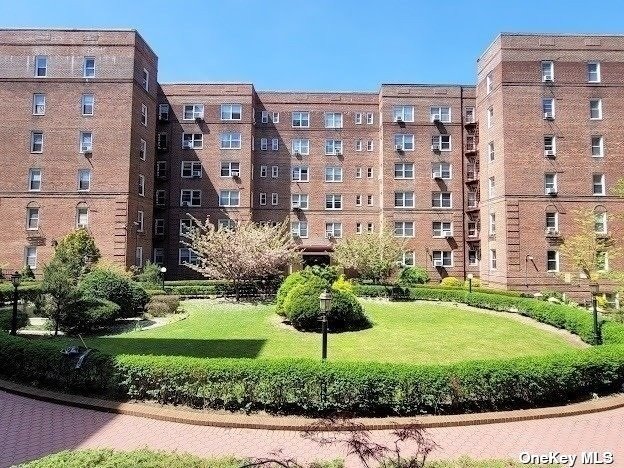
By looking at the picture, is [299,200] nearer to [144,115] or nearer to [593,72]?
[144,115]

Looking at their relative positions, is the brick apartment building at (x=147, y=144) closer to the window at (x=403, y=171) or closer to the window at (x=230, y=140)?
the window at (x=403, y=171)

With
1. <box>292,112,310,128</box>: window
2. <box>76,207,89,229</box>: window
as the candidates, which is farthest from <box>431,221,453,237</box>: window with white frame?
<box>76,207,89,229</box>: window

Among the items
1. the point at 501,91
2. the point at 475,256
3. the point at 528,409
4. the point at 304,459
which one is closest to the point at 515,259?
the point at 475,256

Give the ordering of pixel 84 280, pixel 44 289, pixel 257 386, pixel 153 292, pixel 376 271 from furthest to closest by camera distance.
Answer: pixel 376 271
pixel 153 292
pixel 84 280
pixel 44 289
pixel 257 386

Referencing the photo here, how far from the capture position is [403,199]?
4044 centimetres

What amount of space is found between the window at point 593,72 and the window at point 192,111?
3239cm

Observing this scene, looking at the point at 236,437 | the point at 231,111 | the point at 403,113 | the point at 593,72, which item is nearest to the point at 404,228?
the point at 403,113

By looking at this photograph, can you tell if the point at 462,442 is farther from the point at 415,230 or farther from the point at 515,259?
the point at 415,230

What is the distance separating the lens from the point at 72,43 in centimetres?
3198

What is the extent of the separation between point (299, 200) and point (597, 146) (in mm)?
24771

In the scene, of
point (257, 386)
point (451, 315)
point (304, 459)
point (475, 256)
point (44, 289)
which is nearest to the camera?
point (304, 459)

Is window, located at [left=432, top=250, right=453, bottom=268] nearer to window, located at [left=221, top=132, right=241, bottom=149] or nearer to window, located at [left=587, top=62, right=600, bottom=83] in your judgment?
window, located at [left=587, top=62, right=600, bottom=83]

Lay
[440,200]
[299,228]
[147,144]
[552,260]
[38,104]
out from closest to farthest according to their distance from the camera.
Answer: [552,260] < [38,104] < [147,144] < [440,200] < [299,228]

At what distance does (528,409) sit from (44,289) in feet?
53.5
